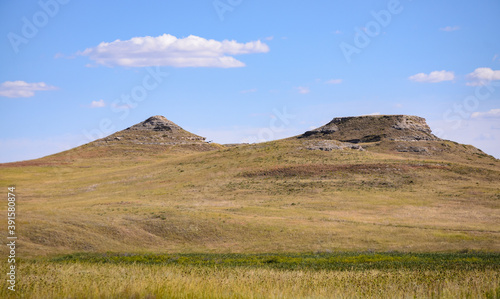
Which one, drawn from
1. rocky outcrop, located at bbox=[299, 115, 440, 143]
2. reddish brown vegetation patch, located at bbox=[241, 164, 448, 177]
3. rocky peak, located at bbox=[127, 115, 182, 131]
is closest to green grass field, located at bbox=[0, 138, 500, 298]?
reddish brown vegetation patch, located at bbox=[241, 164, 448, 177]

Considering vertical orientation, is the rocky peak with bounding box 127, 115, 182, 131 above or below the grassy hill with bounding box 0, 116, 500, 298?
above

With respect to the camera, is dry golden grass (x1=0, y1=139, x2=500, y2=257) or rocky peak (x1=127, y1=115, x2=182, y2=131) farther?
rocky peak (x1=127, y1=115, x2=182, y2=131)

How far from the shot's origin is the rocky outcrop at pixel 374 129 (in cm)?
11888

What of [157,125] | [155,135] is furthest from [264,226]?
[157,125]

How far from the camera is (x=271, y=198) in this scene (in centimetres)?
6650

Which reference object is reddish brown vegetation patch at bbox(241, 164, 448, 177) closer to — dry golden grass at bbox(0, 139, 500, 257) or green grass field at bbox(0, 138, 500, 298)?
dry golden grass at bbox(0, 139, 500, 257)

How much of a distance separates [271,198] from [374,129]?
7135 centimetres

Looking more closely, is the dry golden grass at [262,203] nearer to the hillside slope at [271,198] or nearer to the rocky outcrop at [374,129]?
the hillside slope at [271,198]

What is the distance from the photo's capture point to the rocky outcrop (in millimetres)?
118875

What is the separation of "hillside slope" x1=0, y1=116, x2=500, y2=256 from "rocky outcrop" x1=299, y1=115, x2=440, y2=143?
27.9 inches

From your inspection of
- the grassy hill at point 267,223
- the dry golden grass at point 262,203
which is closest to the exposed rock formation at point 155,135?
the grassy hill at point 267,223

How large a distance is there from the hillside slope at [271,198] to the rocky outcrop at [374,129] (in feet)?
2.32

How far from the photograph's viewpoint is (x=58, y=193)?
76750 mm

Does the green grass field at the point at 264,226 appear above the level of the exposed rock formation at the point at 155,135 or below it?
below
